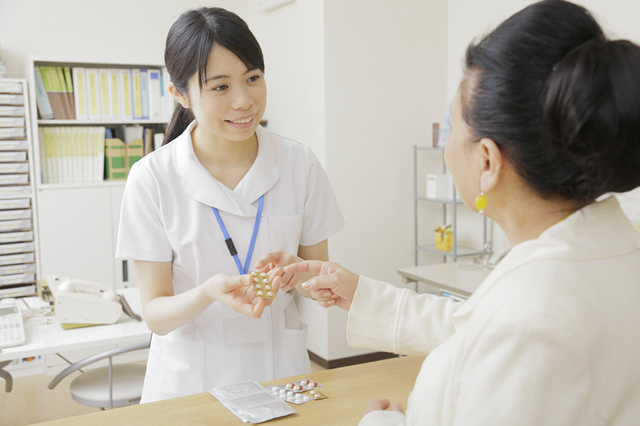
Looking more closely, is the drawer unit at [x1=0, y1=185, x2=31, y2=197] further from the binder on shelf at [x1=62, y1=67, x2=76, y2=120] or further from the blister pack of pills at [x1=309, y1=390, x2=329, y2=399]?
the blister pack of pills at [x1=309, y1=390, x2=329, y2=399]

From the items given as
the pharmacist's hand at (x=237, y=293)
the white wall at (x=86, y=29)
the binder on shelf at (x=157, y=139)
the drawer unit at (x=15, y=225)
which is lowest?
the drawer unit at (x=15, y=225)

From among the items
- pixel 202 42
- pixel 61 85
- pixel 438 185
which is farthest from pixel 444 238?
pixel 61 85

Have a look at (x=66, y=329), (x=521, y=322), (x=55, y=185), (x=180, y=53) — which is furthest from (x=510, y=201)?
(x=55, y=185)

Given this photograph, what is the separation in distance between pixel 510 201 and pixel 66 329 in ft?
8.03

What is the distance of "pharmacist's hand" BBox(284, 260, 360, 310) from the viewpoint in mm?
1422

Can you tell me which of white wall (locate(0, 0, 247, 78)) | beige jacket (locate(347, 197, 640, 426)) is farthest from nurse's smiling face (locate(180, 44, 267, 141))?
white wall (locate(0, 0, 247, 78))

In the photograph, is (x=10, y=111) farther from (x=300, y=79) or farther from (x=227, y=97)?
(x=227, y=97)

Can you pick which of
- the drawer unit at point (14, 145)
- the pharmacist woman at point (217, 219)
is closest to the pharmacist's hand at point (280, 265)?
the pharmacist woman at point (217, 219)

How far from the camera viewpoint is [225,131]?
1.58 meters

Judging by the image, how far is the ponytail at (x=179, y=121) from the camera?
6.14 feet

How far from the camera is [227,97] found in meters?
1.54

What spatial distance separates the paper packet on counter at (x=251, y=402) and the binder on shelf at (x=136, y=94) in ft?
11.4

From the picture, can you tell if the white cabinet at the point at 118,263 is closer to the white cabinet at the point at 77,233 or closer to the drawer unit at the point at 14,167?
the white cabinet at the point at 77,233

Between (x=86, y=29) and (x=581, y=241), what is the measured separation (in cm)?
459
